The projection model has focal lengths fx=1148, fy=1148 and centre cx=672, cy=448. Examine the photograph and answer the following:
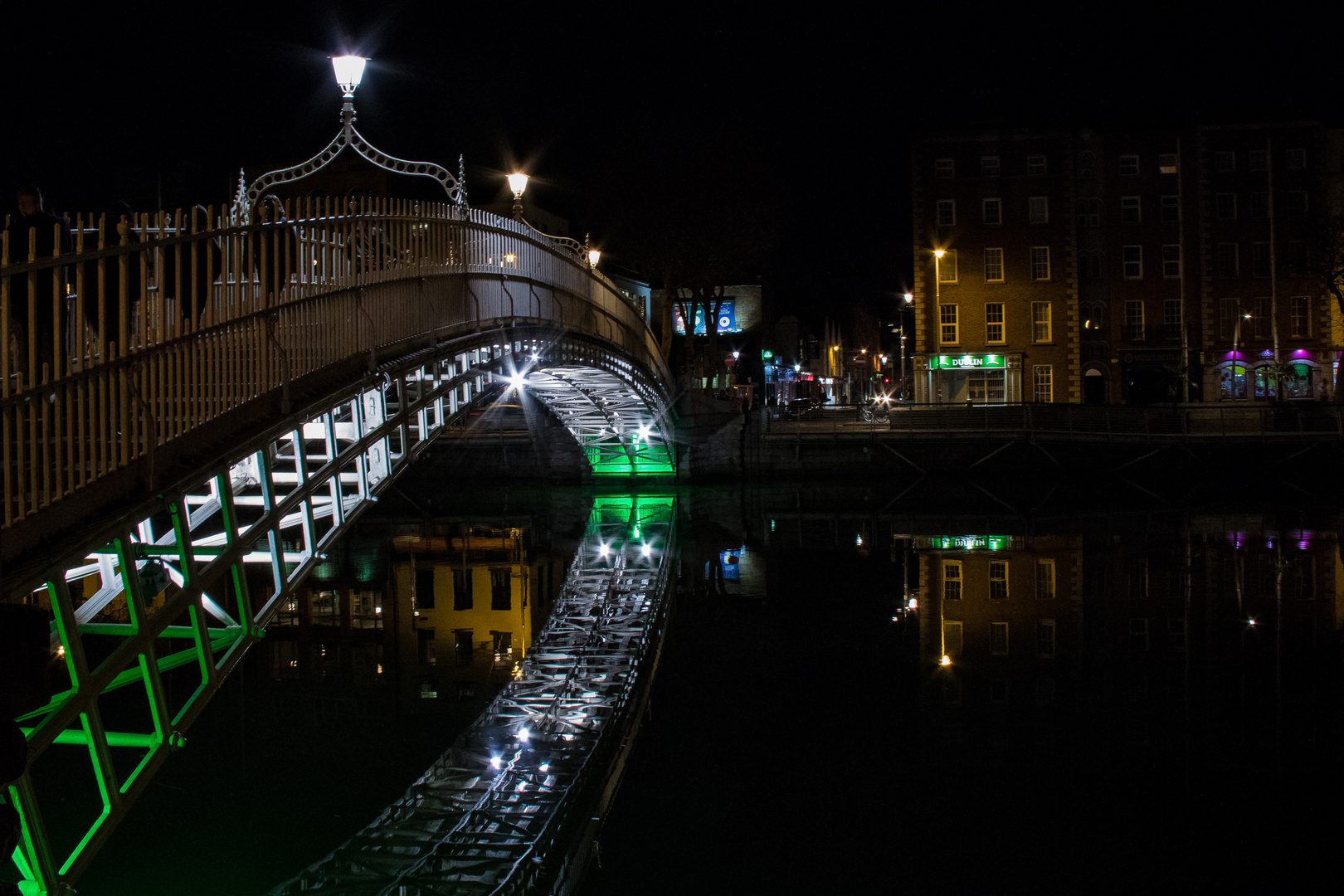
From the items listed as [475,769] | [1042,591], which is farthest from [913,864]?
[1042,591]

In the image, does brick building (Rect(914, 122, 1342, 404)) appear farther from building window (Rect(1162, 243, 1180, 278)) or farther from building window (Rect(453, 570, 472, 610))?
building window (Rect(453, 570, 472, 610))

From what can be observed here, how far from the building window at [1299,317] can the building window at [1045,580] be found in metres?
32.1

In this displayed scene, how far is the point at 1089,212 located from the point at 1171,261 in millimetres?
3906

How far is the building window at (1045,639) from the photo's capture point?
14.7 metres

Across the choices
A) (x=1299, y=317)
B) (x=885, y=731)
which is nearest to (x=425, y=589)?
(x=885, y=731)

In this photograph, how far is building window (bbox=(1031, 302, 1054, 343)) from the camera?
47.4m

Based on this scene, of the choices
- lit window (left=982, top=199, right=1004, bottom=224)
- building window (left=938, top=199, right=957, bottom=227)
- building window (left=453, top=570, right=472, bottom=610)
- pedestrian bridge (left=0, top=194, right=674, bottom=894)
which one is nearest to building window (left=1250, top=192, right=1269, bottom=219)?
lit window (left=982, top=199, right=1004, bottom=224)

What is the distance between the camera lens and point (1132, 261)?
4866cm

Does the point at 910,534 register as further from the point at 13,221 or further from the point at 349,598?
the point at 13,221

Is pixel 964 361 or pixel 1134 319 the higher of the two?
pixel 1134 319

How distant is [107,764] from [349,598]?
12625mm

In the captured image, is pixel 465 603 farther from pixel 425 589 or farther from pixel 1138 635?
pixel 1138 635

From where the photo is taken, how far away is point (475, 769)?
9977 millimetres

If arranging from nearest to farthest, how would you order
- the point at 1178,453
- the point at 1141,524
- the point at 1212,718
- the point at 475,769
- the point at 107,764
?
1. the point at 107,764
2. the point at 475,769
3. the point at 1212,718
4. the point at 1141,524
5. the point at 1178,453
